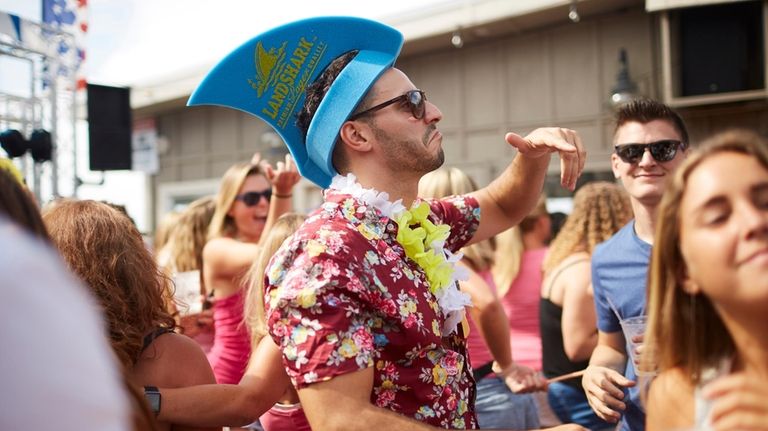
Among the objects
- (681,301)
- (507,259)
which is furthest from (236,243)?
(681,301)

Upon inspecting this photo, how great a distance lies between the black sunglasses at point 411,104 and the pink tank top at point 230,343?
153cm

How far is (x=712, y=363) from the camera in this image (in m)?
1.12

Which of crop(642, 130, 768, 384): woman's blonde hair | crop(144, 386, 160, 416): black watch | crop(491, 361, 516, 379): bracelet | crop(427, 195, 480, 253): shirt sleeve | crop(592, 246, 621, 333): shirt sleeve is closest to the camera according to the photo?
crop(642, 130, 768, 384): woman's blonde hair

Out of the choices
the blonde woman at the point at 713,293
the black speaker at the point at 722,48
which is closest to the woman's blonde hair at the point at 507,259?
the blonde woman at the point at 713,293

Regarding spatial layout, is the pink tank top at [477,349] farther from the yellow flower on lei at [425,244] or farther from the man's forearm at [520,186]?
the yellow flower on lei at [425,244]

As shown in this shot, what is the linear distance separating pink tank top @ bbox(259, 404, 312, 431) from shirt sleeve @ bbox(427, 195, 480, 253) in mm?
731

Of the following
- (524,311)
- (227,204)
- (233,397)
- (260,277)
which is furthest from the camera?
(227,204)

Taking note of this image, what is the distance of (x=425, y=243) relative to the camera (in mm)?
1864

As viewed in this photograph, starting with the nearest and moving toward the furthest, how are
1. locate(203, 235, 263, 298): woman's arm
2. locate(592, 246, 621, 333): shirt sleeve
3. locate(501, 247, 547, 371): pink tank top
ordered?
1. locate(592, 246, 621, 333): shirt sleeve
2. locate(203, 235, 263, 298): woman's arm
3. locate(501, 247, 547, 371): pink tank top

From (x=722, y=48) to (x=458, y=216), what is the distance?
7.02 metres

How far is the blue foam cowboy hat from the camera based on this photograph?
6.02 ft

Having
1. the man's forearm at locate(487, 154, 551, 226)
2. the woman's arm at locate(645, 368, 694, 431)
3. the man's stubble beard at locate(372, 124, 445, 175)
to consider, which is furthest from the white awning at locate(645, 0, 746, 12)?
the woman's arm at locate(645, 368, 694, 431)

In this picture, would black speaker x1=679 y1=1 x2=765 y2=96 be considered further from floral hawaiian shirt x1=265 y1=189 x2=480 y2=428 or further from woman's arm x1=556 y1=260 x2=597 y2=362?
floral hawaiian shirt x1=265 y1=189 x2=480 y2=428

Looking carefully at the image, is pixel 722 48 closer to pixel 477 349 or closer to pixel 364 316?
pixel 477 349
